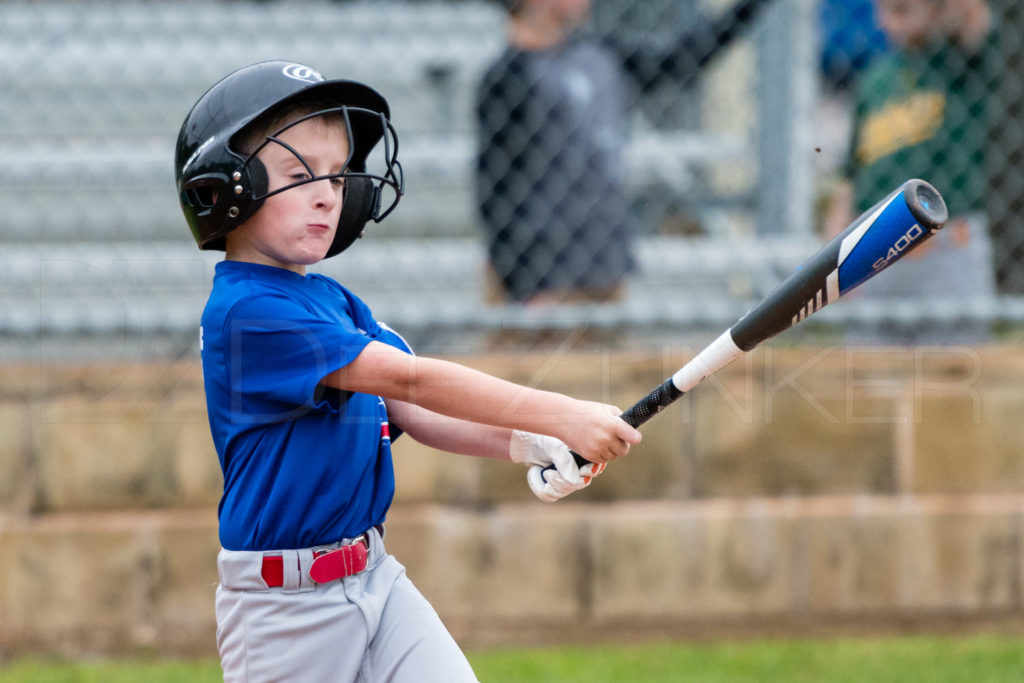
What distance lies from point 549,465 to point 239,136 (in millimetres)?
858

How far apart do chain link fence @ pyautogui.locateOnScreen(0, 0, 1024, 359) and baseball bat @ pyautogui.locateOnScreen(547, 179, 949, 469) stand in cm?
199

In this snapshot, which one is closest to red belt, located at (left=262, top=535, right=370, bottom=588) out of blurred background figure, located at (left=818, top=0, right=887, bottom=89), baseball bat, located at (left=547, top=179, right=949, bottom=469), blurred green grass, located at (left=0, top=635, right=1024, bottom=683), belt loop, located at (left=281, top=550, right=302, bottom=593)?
belt loop, located at (left=281, top=550, right=302, bottom=593)

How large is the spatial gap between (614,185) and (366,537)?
89.9 inches

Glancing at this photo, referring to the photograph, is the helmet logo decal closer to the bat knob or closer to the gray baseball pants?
the gray baseball pants

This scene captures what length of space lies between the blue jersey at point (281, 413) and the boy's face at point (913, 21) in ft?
8.96

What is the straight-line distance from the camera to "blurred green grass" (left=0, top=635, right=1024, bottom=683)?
12.8 feet

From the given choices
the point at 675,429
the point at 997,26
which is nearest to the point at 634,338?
the point at 675,429

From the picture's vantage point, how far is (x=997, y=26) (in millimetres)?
4391

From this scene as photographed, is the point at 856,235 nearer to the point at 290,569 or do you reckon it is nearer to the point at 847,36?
the point at 290,569

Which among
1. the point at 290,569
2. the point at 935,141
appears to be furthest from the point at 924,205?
the point at 935,141

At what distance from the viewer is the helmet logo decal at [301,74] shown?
2238mm

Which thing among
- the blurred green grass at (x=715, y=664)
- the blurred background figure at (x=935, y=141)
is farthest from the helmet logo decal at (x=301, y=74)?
the blurred background figure at (x=935, y=141)

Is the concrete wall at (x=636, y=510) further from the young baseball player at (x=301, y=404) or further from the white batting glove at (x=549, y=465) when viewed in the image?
the young baseball player at (x=301, y=404)

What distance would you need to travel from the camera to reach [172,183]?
4.74 meters
